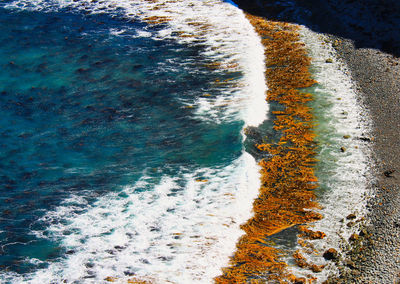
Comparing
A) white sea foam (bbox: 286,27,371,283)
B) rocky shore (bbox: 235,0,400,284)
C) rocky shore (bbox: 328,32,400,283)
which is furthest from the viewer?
white sea foam (bbox: 286,27,371,283)

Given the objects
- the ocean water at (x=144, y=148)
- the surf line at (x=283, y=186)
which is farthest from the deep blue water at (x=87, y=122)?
the surf line at (x=283, y=186)

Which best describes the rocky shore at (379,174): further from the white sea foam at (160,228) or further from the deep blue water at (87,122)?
the deep blue water at (87,122)

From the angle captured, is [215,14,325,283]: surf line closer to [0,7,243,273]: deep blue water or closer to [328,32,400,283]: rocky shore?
[328,32,400,283]: rocky shore

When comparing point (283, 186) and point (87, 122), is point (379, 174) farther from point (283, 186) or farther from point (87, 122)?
point (87, 122)

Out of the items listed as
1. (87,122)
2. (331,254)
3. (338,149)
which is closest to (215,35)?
(87,122)

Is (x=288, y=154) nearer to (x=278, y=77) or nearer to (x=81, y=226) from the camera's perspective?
(x=278, y=77)

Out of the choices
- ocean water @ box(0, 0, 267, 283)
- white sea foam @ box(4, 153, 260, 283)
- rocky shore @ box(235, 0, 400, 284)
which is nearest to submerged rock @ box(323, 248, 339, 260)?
rocky shore @ box(235, 0, 400, 284)

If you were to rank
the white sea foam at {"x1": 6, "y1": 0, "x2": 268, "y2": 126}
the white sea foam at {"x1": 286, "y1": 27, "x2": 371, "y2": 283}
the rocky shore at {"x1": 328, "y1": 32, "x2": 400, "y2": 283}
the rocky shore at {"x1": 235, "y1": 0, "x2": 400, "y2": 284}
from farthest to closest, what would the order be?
1. the white sea foam at {"x1": 6, "y1": 0, "x2": 268, "y2": 126}
2. the white sea foam at {"x1": 286, "y1": 27, "x2": 371, "y2": 283}
3. the rocky shore at {"x1": 235, "y1": 0, "x2": 400, "y2": 284}
4. the rocky shore at {"x1": 328, "y1": 32, "x2": 400, "y2": 283}
